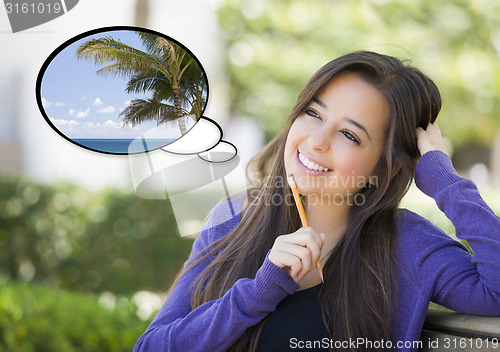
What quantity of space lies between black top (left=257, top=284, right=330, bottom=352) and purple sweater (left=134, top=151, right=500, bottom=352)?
3 centimetres

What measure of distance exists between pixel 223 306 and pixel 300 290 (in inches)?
9.1

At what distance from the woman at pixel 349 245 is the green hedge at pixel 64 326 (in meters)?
1.48

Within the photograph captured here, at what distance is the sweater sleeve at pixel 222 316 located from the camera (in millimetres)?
1414

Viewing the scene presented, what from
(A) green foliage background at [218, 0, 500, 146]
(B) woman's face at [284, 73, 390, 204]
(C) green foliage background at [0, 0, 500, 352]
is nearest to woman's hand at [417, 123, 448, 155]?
(B) woman's face at [284, 73, 390, 204]

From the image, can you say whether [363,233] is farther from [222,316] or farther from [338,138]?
[222,316]

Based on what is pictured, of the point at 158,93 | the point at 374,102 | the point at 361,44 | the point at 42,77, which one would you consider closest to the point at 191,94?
the point at 158,93

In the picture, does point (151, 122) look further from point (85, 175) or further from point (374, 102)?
point (85, 175)

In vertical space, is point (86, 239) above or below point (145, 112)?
below

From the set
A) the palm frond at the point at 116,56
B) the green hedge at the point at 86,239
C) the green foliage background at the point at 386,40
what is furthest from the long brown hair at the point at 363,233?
the green foliage background at the point at 386,40

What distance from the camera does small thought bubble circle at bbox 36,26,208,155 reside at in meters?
1.28

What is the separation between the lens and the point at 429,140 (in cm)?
162

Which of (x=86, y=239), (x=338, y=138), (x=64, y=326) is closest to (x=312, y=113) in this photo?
(x=338, y=138)

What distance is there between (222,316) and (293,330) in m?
0.19

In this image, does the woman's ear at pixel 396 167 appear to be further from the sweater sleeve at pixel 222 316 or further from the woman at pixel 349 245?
the sweater sleeve at pixel 222 316
